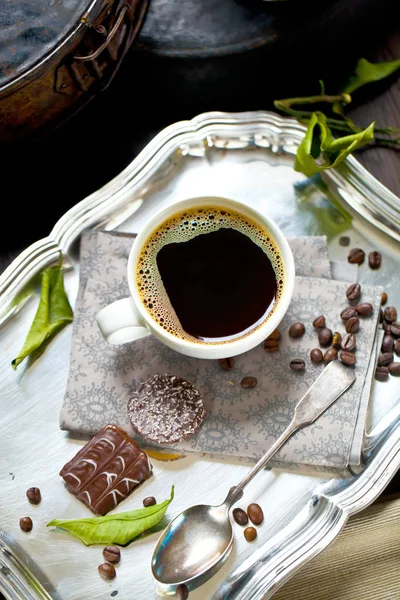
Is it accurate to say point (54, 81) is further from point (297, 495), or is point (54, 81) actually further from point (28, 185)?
point (297, 495)

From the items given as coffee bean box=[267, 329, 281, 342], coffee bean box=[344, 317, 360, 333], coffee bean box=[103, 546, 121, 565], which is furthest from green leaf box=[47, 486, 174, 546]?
coffee bean box=[344, 317, 360, 333]

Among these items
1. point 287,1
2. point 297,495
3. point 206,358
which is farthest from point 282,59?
point 297,495

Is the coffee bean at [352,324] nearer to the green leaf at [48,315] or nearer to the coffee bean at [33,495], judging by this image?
the green leaf at [48,315]

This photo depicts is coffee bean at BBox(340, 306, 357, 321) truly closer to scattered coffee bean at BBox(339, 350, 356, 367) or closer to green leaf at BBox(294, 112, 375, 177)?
scattered coffee bean at BBox(339, 350, 356, 367)

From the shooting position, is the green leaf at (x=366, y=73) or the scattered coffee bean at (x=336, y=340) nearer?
the scattered coffee bean at (x=336, y=340)

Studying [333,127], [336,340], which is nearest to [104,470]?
[336,340]

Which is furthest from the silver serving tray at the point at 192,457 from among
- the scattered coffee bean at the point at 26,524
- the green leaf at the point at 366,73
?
the green leaf at the point at 366,73
